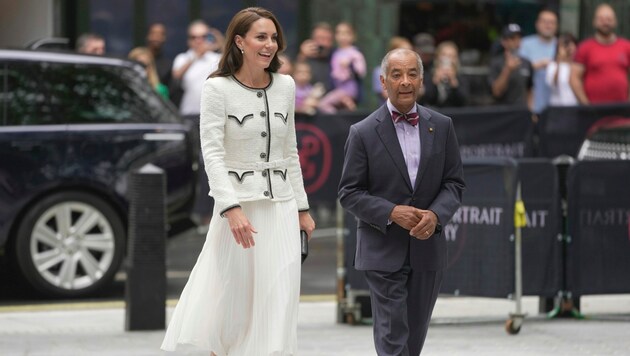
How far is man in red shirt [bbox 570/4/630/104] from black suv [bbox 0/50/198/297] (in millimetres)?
6423

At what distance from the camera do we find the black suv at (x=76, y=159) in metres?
12.1

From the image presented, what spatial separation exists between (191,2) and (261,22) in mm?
15160

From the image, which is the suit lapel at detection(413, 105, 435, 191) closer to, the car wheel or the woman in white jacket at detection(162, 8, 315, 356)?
the woman in white jacket at detection(162, 8, 315, 356)

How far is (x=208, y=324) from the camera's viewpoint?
289 inches

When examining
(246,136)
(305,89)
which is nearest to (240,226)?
(246,136)

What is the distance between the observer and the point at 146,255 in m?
10.4

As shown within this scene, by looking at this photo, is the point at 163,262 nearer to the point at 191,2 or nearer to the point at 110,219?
the point at 110,219

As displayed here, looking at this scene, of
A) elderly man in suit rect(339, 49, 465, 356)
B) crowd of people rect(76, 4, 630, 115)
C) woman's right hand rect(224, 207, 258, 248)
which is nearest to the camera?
woman's right hand rect(224, 207, 258, 248)

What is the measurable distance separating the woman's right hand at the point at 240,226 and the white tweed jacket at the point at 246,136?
9 cm

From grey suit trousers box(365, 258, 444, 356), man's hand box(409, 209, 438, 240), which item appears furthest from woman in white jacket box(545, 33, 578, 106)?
man's hand box(409, 209, 438, 240)

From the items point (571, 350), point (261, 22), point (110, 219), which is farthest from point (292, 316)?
point (110, 219)

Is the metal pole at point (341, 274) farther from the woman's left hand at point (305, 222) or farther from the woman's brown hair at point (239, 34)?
the woman's brown hair at point (239, 34)

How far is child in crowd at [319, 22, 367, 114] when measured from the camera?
1761 cm

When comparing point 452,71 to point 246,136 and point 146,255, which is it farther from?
point 246,136
